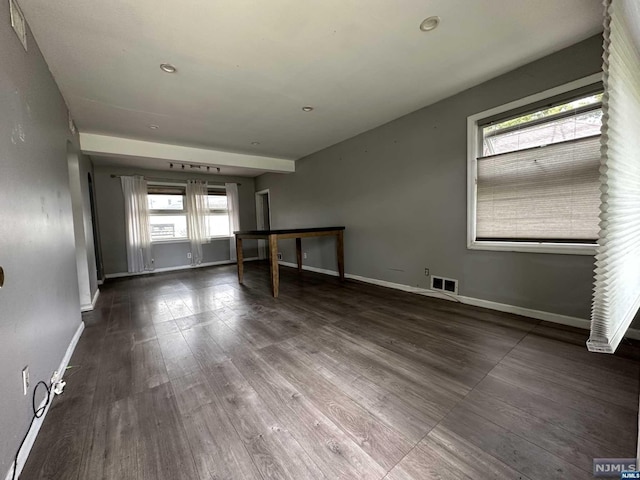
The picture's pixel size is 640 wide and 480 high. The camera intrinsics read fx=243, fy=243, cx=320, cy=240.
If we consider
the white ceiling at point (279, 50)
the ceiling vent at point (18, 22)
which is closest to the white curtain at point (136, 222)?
the white ceiling at point (279, 50)

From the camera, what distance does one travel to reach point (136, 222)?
199 inches

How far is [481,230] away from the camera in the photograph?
262cm

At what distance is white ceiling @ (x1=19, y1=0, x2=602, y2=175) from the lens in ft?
4.97

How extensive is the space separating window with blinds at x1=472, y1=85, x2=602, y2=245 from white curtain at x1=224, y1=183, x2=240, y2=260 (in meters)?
5.29

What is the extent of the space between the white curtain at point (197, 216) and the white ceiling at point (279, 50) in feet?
8.71

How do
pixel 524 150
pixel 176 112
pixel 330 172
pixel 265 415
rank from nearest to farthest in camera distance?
1. pixel 265 415
2. pixel 524 150
3. pixel 176 112
4. pixel 330 172

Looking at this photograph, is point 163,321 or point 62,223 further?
point 163,321

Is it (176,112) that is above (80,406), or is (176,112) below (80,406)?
above

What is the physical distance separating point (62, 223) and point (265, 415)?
226 cm

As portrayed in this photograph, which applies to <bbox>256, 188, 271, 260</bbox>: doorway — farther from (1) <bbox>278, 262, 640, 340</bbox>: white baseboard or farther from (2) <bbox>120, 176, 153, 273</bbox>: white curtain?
(1) <bbox>278, 262, 640, 340</bbox>: white baseboard

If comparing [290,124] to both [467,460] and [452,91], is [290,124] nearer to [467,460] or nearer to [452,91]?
[452,91]

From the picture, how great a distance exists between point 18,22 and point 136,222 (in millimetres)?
4340

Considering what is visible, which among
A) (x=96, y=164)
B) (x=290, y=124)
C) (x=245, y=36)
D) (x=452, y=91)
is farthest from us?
(x=96, y=164)

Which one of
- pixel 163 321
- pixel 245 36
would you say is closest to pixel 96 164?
pixel 163 321
